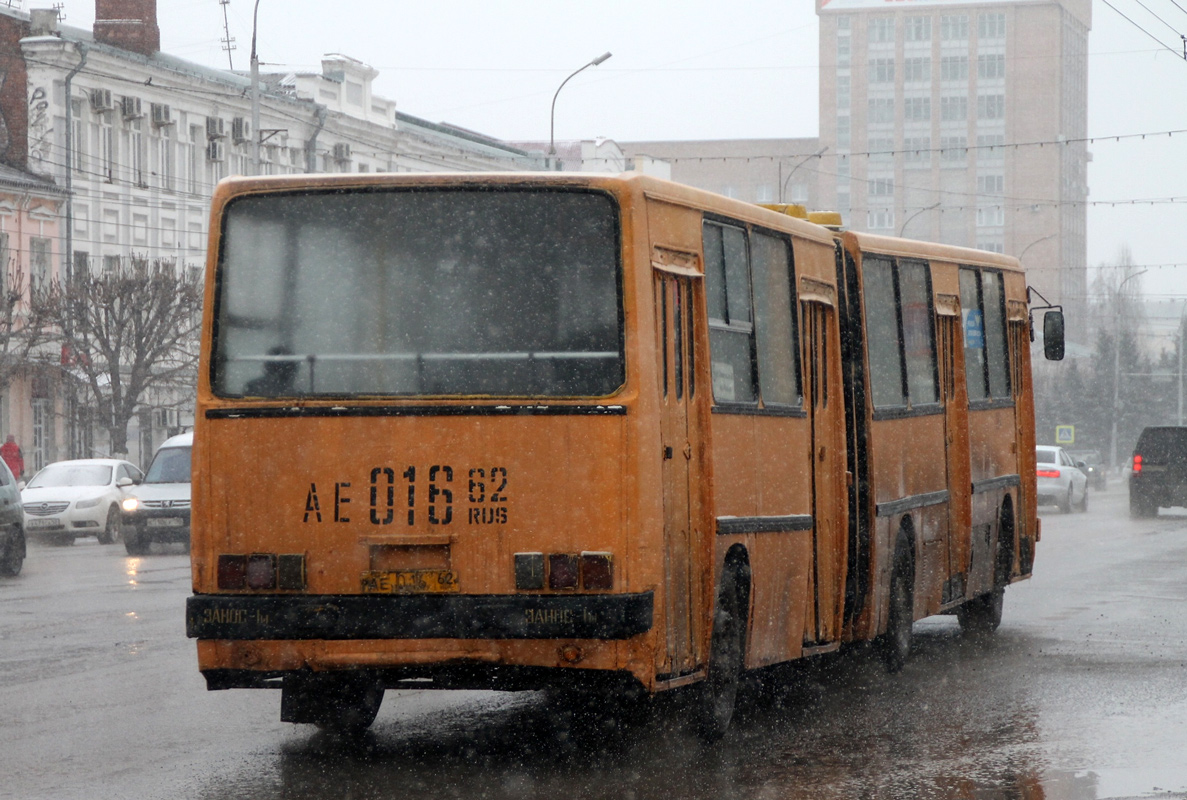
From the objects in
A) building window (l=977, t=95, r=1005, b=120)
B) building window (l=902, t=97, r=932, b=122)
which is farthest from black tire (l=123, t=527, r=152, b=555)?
building window (l=902, t=97, r=932, b=122)

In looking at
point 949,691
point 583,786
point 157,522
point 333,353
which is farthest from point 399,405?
point 157,522

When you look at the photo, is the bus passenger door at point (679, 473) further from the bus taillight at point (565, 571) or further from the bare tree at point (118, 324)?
the bare tree at point (118, 324)

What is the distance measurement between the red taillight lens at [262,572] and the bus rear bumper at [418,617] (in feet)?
0.19

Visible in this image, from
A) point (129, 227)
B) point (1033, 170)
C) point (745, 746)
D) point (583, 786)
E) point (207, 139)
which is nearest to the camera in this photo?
point (583, 786)

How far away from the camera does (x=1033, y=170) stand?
139875mm

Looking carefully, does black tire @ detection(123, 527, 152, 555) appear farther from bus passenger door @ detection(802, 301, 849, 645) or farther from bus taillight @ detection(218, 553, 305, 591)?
bus taillight @ detection(218, 553, 305, 591)

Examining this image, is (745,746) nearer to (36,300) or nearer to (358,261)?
(358,261)

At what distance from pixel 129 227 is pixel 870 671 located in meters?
43.0

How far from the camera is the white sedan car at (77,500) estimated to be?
3180cm

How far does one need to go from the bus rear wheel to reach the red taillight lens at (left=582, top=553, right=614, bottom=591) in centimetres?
140

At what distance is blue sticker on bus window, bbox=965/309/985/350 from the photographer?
14.9 metres

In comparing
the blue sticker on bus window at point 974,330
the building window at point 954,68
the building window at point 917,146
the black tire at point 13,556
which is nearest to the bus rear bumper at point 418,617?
the blue sticker on bus window at point 974,330

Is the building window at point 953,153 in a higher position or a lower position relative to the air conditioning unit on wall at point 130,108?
higher

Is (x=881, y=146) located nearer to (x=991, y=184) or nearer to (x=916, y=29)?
(x=991, y=184)
